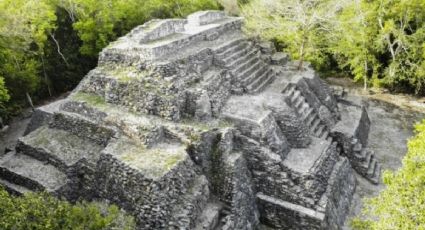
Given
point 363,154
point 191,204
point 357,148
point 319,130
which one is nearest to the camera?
point 191,204

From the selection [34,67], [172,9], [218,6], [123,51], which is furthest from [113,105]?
[218,6]

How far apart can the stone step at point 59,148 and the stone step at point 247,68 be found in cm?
518

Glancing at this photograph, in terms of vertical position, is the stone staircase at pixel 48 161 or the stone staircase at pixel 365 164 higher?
the stone staircase at pixel 48 161

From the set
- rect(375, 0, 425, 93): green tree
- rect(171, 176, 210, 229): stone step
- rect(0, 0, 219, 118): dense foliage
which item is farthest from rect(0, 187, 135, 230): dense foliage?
rect(375, 0, 425, 93): green tree

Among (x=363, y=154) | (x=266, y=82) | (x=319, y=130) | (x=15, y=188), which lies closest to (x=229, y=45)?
(x=266, y=82)

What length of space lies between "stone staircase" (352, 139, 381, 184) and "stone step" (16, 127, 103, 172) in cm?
846

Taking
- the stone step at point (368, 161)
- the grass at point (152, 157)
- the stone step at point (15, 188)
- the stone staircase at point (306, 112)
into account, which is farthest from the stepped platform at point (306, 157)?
the stone step at point (15, 188)

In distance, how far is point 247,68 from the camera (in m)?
13.8

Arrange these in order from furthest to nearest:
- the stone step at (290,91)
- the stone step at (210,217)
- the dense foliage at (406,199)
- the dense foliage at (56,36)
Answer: the dense foliage at (56,36), the stone step at (290,91), the stone step at (210,217), the dense foliage at (406,199)

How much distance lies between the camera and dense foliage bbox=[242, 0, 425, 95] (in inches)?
663

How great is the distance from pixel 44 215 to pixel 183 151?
3869mm

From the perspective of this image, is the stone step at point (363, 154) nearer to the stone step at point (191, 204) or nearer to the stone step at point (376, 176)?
the stone step at point (376, 176)

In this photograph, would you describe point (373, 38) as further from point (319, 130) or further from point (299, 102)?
point (319, 130)

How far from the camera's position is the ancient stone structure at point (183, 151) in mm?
9117
